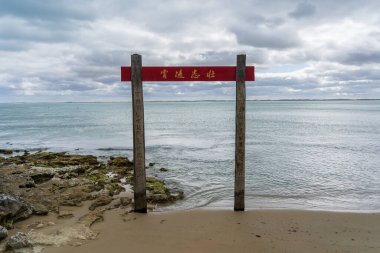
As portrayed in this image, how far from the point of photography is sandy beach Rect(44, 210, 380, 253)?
6.44m

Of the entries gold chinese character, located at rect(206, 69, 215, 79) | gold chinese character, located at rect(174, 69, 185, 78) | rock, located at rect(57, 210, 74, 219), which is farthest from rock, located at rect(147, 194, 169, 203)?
gold chinese character, located at rect(206, 69, 215, 79)

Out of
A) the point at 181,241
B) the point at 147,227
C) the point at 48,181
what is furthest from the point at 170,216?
the point at 48,181

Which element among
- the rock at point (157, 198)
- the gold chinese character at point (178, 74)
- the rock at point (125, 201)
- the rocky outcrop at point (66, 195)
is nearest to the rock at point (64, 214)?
the rocky outcrop at point (66, 195)

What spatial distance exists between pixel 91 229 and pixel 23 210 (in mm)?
1907

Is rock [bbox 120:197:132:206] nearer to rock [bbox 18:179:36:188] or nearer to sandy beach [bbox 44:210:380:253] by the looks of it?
sandy beach [bbox 44:210:380:253]

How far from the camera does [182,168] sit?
1723 cm

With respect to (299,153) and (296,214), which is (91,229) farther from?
(299,153)

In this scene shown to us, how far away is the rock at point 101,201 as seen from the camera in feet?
30.2

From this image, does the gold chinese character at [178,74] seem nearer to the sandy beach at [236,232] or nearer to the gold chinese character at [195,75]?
the gold chinese character at [195,75]

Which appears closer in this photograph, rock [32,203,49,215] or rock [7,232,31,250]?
rock [7,232,31,250]

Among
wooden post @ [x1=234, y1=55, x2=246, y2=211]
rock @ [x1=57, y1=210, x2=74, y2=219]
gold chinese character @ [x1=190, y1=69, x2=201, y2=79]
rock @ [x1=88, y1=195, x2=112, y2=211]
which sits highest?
gold chinese character @ [x1=190, y1=69, x2=201, y2=79]

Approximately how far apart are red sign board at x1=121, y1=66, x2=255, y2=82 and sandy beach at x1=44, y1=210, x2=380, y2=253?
3.53 meters

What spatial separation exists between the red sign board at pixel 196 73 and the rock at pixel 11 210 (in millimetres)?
4489

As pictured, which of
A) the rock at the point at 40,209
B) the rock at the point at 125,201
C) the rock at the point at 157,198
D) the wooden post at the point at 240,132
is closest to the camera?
the wooden post at the point at 240,132
